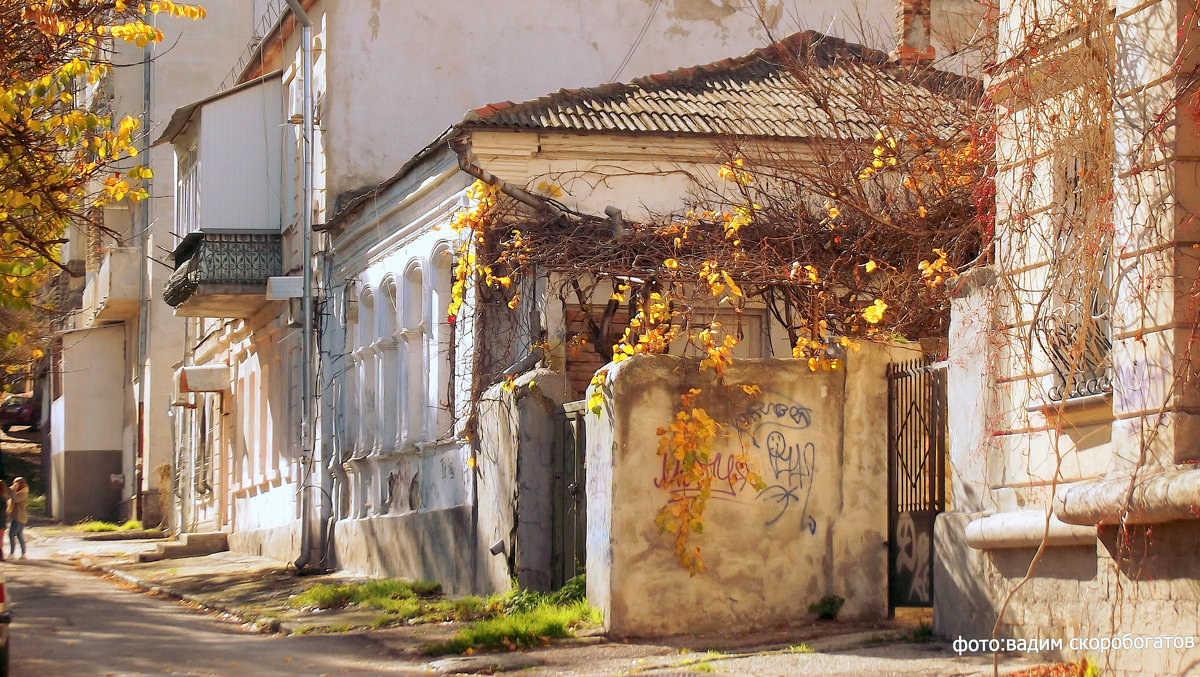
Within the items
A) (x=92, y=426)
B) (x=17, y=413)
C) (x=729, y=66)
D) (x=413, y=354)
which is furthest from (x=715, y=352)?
(x=17, y=413)

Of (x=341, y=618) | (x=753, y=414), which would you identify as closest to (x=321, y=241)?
(x=341, y=618)

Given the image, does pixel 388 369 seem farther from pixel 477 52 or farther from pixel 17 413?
pixel 17 413

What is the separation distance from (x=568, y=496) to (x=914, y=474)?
131 inches

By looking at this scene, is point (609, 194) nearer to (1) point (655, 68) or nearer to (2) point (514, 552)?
(2) point (514, 552)

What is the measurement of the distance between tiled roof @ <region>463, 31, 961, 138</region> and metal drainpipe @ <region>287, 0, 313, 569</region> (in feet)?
14.4

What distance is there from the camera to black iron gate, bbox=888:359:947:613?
36.8 feet

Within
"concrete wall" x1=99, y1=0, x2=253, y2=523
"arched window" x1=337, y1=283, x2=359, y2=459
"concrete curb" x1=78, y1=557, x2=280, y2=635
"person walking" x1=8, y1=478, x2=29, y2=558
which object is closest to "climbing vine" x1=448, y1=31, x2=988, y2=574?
"concrete curb" x1=78, y1=557, x2=280, y2=635

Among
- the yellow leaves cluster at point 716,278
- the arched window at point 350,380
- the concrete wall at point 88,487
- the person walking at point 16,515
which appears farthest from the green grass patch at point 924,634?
the concrete wall at point 88,487

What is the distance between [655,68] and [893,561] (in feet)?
40.4

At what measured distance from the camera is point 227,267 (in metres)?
23.9

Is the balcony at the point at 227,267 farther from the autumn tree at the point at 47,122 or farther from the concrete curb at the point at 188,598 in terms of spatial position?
the autumn tree at the point at 47,122

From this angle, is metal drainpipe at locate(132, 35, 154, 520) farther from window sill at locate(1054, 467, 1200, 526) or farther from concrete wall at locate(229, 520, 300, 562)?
window sill at locate(1054, 467, 1200, 526)

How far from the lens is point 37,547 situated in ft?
92.9

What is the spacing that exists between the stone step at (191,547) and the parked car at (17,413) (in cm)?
2339
